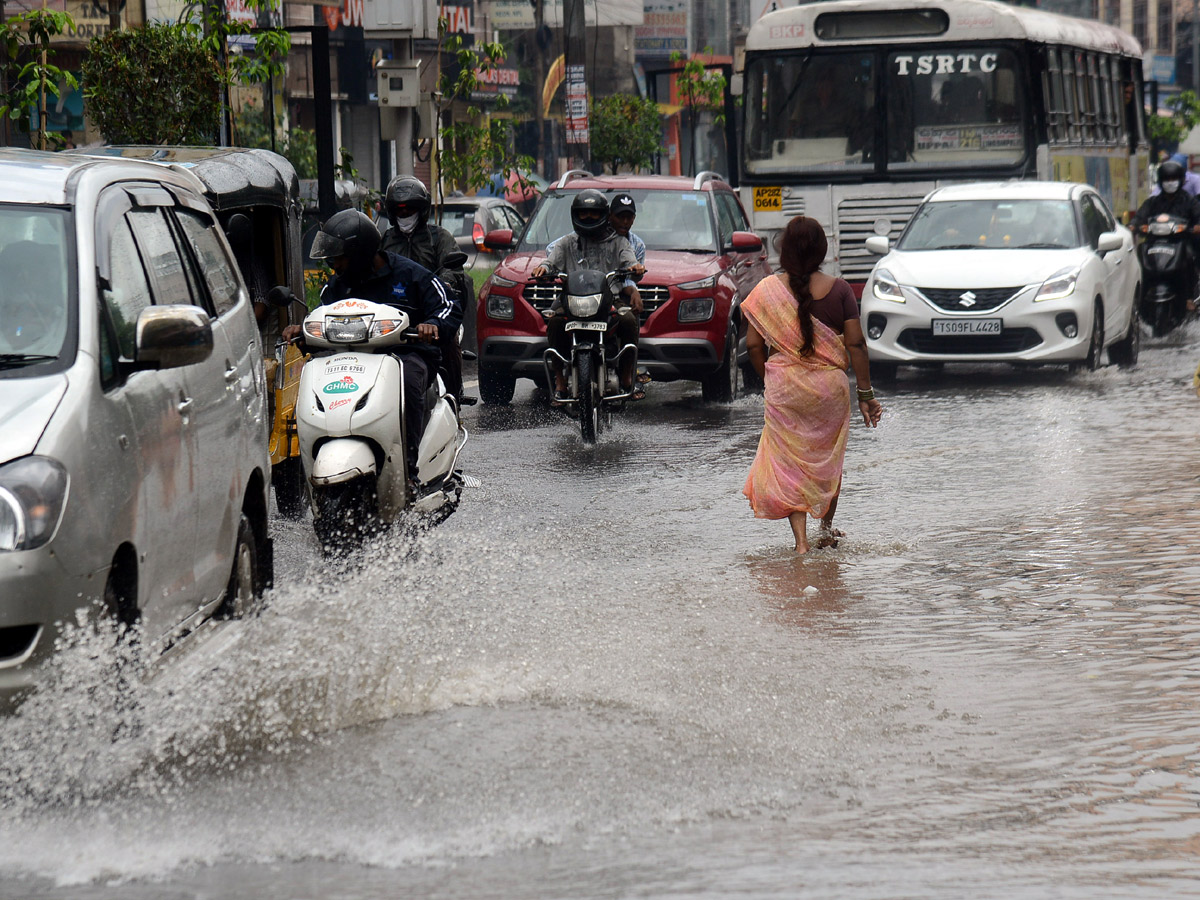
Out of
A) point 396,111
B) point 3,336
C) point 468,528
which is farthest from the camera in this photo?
point 396,111

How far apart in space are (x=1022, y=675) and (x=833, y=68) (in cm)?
1452

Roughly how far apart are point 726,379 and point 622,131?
864 inches

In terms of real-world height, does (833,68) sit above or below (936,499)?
above

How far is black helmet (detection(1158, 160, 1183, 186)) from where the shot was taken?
806 inches

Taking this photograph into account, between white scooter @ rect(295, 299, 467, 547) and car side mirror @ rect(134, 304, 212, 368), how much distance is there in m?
2.50

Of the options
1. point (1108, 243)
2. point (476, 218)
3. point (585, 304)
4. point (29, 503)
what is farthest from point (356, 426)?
point (476, 218)

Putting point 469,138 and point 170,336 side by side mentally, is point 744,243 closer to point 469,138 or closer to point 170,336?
point 469,138

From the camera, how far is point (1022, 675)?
6.17 metres

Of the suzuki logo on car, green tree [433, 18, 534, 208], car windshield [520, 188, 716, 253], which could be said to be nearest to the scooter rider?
the suzuki logo on car

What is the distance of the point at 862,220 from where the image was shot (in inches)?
765

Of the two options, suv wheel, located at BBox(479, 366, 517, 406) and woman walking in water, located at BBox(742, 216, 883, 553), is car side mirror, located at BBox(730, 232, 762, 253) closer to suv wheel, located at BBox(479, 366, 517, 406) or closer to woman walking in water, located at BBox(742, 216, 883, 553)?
suv wheel, located at BBox(479, 366, 517, 406)

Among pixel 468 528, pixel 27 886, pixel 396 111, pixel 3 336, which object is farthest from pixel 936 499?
pixel 396 111

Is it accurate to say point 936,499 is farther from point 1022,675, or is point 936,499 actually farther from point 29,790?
point 29,790

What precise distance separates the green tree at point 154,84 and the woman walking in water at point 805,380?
7675 mm
